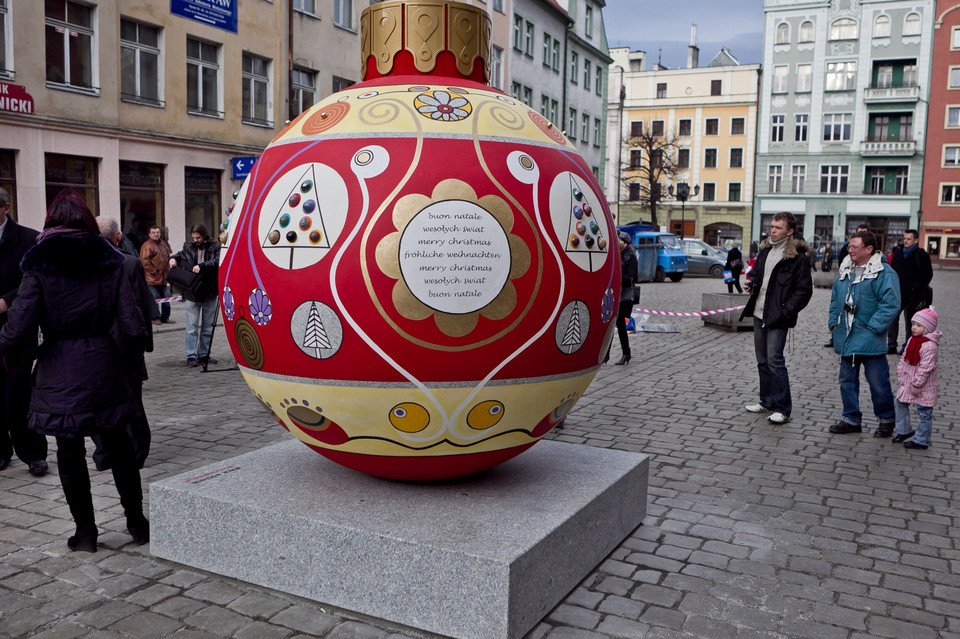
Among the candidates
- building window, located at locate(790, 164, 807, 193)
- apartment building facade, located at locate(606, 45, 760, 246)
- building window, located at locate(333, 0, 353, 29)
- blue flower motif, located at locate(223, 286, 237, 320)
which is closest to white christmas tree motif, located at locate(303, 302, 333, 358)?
blue flower motif, located at locate(223, 286, 237, 320)

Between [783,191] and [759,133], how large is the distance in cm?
476

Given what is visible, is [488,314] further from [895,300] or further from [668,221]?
[668,221]

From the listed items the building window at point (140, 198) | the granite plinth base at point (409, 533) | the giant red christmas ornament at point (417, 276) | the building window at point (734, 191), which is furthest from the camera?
the building window at point (734, 191)

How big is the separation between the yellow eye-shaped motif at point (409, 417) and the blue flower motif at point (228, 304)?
1.00 metres

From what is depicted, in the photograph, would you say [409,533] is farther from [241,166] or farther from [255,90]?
[255,90]

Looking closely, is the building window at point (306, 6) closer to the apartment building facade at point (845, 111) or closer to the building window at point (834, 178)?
the apartment building facade at point (845, 111)

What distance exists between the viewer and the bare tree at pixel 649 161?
6172 cm

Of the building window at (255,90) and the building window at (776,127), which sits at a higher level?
the building window at (776,127)

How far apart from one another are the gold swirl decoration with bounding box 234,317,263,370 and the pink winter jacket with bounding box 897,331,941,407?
5628mm

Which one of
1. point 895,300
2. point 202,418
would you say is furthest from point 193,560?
point 895,300

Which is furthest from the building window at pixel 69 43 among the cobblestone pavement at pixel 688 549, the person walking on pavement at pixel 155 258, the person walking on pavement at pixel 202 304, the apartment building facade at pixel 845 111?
the apartment building facade at pixel 845 111

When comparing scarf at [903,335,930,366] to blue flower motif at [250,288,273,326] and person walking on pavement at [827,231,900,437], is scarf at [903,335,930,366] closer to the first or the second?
person walking on pavement at [827,231,900,437]

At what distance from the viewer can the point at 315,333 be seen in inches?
152

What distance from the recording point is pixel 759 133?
63125 mm
